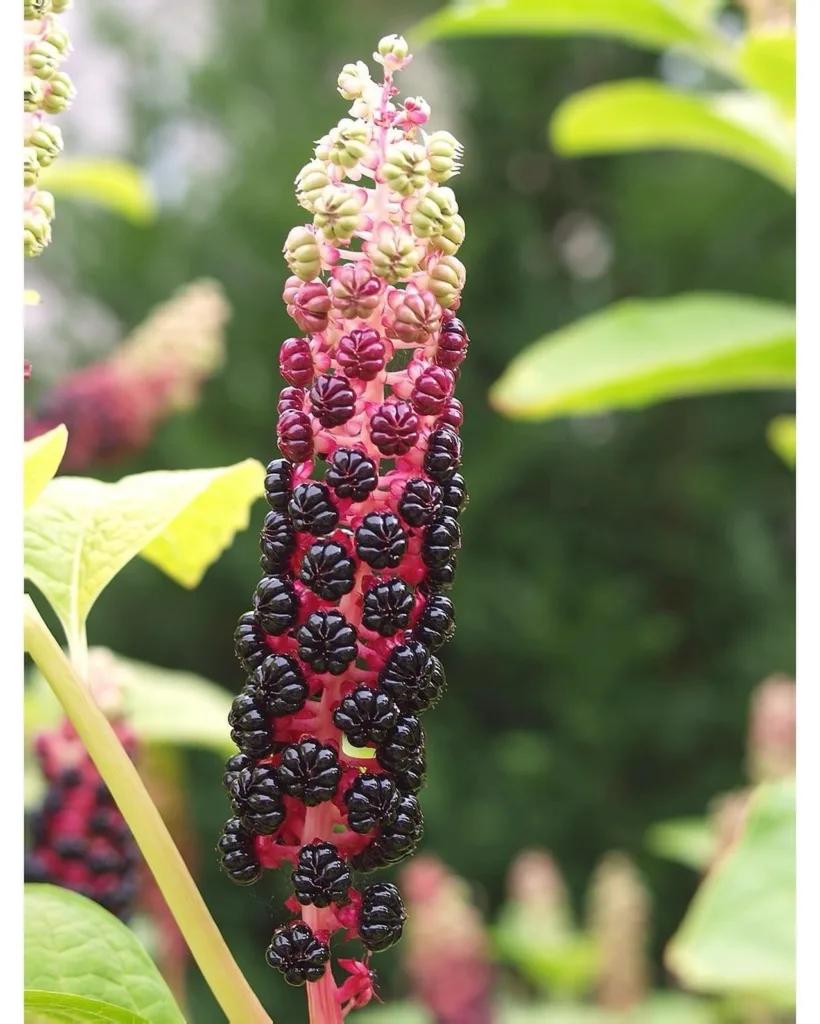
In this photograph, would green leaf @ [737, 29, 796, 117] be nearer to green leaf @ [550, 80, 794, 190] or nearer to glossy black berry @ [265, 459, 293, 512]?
green leaf @ [550, 80, 794, 190]

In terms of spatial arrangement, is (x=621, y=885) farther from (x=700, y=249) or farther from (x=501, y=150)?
(x=501, y=150)

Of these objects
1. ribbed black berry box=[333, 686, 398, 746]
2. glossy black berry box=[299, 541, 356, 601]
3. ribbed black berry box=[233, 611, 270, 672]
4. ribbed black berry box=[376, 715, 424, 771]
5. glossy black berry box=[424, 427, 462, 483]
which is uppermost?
glossy black berry box=[424, 427, 462, 483]

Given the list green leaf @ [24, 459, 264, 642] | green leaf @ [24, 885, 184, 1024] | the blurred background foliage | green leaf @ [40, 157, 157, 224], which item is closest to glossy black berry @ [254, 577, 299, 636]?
green leaf @ [24, 459, 264, 642]

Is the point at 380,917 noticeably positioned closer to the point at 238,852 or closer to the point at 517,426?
the point at 238,852

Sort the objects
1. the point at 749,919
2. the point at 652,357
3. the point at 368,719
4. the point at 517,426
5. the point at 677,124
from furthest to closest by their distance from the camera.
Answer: the point at 517,426, the point at 677,124, the point at 652,357, the point at 749,919, the point at 368,719

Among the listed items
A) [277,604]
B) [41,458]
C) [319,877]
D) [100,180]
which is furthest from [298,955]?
[100,180]

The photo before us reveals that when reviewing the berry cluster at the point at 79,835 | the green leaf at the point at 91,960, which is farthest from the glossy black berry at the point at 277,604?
the berry cluster at the point at 79,835
